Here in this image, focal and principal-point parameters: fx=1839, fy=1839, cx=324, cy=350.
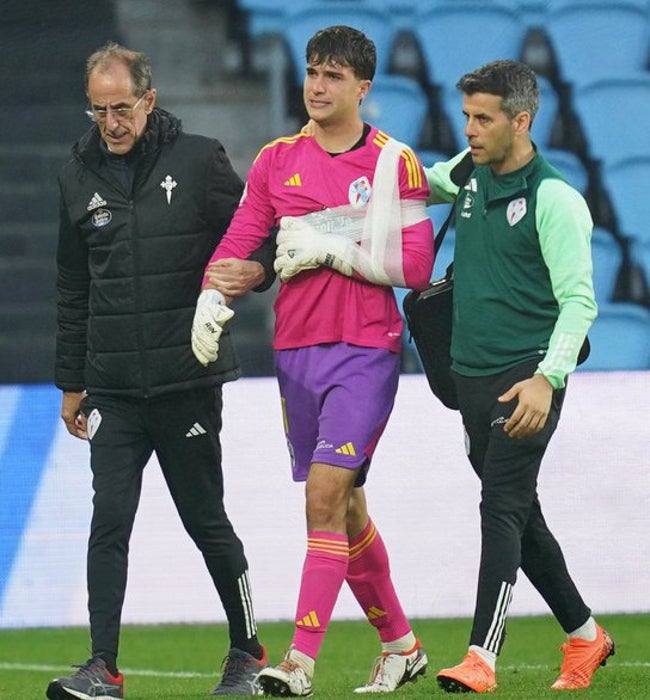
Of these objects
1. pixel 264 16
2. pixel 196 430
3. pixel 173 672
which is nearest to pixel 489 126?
pixel 196 430

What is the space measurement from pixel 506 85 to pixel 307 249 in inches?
25.9

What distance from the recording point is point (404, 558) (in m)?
7.42

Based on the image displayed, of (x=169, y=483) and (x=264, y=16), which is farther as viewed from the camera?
(x=264, y=16)

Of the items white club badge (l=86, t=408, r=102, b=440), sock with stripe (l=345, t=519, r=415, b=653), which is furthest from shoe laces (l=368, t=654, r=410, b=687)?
white club badge (l=86, t=408, r=102, b=440)

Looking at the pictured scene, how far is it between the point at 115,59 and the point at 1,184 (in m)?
2.95

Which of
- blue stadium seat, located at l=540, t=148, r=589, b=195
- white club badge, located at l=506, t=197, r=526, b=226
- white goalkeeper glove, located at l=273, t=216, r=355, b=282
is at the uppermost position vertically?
white club badge, located at l=506, t=197, r=526, b=226

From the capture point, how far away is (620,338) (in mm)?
7844

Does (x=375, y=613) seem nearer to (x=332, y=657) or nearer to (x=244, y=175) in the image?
(x=332, y=657)

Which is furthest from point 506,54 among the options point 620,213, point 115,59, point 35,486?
point 115,59

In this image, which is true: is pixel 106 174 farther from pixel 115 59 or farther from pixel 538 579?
pixel 538 579

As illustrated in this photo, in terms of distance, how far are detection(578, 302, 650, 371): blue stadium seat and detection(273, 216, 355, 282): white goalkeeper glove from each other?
3.23m

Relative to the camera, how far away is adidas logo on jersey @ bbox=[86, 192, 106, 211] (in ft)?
16.3

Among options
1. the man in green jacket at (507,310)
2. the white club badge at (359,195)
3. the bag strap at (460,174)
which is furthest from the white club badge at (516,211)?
the white club badge at (359,195)

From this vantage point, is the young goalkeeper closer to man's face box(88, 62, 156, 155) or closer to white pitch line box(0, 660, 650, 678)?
man's face box(88, 62, 156, 155)
